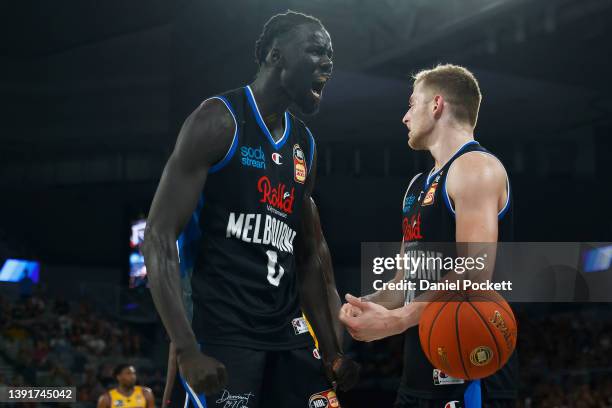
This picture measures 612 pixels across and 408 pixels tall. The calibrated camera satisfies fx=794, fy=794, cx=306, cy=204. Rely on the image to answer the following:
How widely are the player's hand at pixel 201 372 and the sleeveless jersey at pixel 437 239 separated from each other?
1.16 metres

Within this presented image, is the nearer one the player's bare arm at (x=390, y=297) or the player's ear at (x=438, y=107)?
the player's ear at (x=438, y=107)

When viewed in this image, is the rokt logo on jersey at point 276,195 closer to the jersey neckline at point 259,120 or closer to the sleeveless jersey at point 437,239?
the jersey neckline at point 259,120

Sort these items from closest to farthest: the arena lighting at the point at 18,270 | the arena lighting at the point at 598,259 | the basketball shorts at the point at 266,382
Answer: the basketball shorts at the point at 266,382, the arena lighting at the point at 598,259, the arena lighting at the point at 18,270

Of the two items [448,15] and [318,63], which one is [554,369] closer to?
[448,15]

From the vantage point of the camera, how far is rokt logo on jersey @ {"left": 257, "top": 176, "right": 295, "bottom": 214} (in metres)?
2.98

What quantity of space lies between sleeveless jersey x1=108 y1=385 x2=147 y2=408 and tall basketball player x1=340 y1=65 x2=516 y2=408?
736 cm

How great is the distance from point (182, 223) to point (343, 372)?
903 millimetres

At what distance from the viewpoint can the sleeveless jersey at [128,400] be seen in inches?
402

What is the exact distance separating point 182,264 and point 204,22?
1313 cm

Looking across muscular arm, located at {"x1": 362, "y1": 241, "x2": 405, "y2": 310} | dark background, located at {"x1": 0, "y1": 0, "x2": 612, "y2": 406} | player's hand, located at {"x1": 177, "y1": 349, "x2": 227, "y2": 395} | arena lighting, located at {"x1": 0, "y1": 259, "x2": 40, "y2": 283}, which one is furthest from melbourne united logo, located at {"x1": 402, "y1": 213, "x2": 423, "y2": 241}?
arena lighting, located at {"x1": 0, "y1": 259, "x2": 40, "y2": 283}

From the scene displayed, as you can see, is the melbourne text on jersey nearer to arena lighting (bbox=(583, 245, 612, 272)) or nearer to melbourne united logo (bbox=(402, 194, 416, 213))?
melbourne united logo (bbox=(402, 194, 416, 213))

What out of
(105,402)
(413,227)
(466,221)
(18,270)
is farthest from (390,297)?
(18,270)

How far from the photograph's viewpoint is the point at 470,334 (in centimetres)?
303

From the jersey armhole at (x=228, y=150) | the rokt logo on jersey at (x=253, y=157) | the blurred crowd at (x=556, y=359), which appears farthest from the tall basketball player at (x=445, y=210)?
the blurred crowd at (x=556, y=359)
